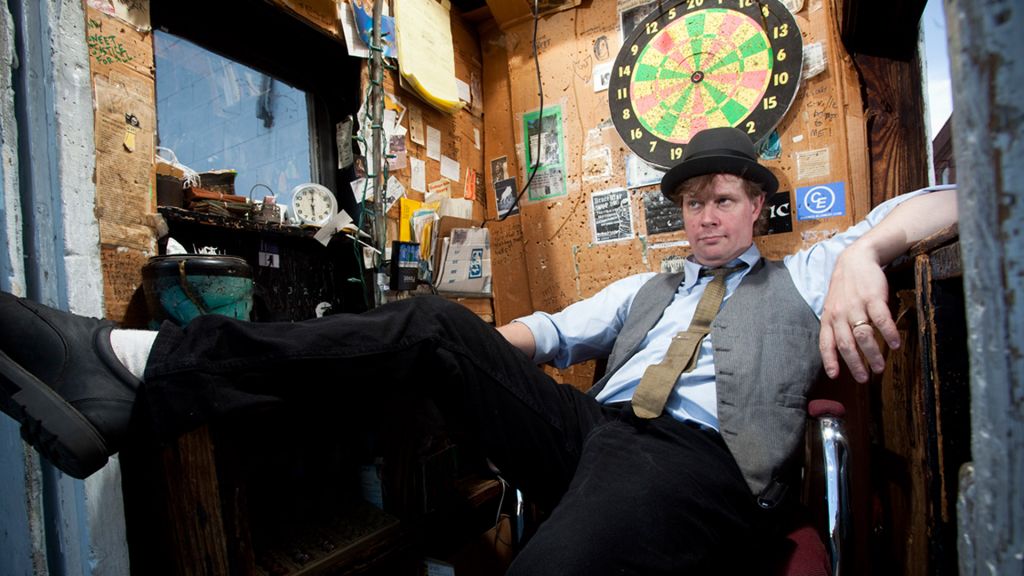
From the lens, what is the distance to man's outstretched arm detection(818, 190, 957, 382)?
832 millimetres

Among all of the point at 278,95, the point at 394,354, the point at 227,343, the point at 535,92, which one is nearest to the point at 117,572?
the point at 227,343

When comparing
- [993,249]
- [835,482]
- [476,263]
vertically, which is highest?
[476,263]

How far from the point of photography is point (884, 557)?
117cm

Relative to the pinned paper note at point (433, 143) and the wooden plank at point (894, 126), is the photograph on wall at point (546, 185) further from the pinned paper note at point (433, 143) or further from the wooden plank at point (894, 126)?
the wooden plank at point (894, 126)

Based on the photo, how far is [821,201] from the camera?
1.82 metres

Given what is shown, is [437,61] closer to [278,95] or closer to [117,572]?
[278,95]

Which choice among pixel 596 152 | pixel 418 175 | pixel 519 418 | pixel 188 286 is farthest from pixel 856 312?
pixel 418 175

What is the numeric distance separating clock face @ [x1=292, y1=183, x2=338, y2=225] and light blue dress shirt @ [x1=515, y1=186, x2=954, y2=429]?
0.92 m

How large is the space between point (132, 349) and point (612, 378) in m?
1.14

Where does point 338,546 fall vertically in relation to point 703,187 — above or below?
below

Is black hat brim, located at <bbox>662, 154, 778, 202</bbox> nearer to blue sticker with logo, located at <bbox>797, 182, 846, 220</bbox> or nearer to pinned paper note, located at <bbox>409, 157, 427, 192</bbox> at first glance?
blue sticker with logo, located at <bbox>797, 182, 846, 220</bbox>

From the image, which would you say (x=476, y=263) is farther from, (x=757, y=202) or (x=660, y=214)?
(x=757, y=202)

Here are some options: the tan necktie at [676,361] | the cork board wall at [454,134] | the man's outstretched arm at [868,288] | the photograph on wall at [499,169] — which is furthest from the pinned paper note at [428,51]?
the man's outstretched arm at [868,288]

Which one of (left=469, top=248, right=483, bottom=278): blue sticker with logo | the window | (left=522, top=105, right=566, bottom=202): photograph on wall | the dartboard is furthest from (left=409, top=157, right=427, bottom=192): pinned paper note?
the dartboard
